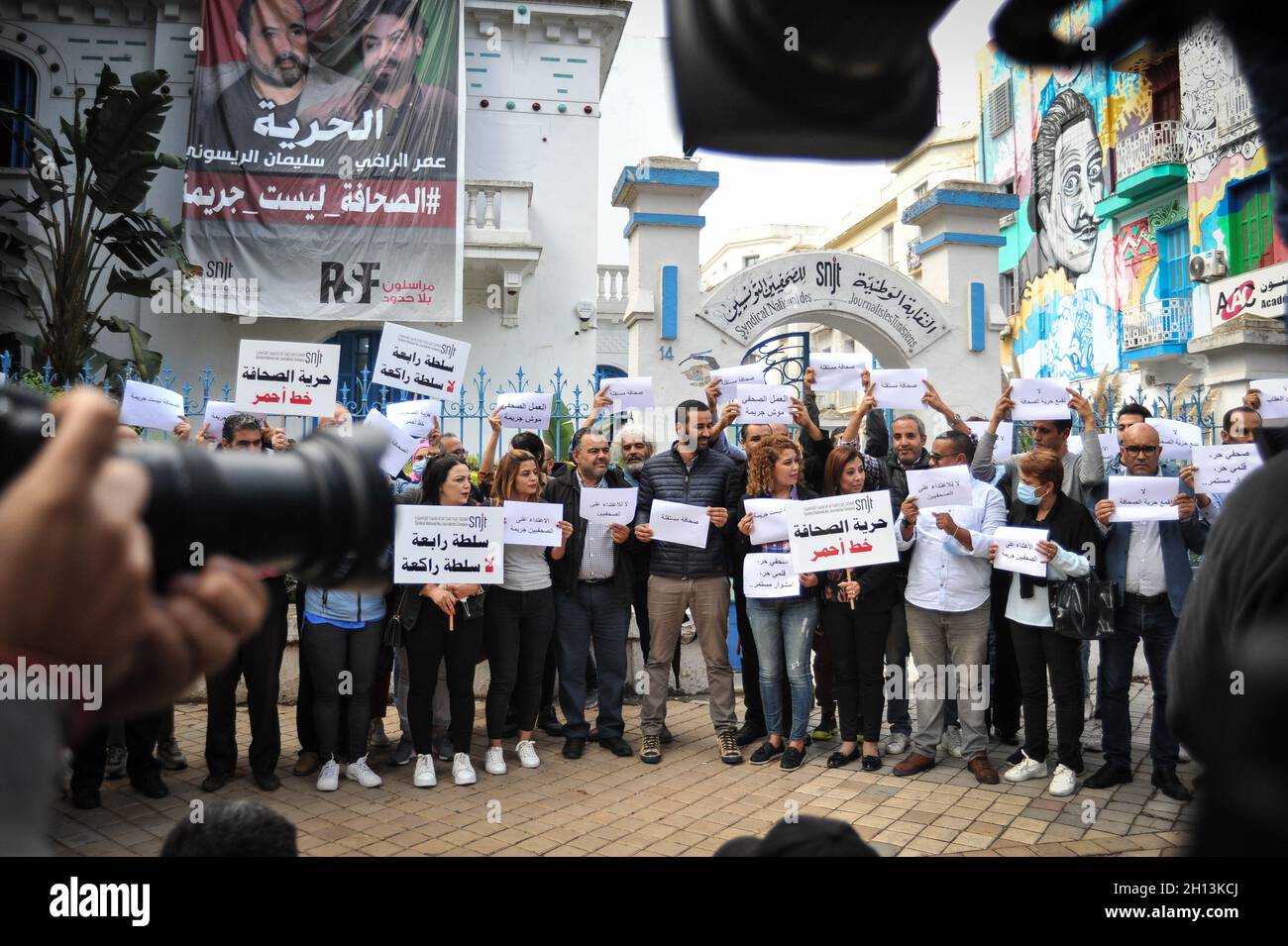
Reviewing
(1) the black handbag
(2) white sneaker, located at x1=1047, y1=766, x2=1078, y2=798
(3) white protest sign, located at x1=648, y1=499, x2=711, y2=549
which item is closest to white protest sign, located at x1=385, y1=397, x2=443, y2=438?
(3) white protest sign, located at x1=648, y1=499, x2=711, y2=549

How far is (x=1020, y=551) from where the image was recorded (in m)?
5.61

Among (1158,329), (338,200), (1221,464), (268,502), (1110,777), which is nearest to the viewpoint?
(268,502)

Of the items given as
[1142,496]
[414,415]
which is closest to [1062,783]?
[1142,496]

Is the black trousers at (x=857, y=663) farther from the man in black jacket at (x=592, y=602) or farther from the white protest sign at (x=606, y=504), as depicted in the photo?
the white protest sign at (x=606, y=504)

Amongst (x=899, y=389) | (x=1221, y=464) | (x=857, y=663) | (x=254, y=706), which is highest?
(x=899, y=389)

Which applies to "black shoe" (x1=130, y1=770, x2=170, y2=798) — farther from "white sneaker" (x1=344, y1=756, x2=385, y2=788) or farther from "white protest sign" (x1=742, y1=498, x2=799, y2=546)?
"white protest sign" (x1=742, y1=498, x2=799, y2=546)

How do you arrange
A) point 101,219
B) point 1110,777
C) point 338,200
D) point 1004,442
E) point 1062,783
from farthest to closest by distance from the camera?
point 338,200 < point 101,219 < point 1004,442 < point 1110,777 < point 1062,783

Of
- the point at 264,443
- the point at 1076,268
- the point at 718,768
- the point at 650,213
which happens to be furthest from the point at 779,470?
the point at 1076,268

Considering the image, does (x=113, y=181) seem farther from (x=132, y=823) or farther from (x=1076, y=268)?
(x=1076, y=268)

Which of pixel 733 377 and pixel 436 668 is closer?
pixel 436 668

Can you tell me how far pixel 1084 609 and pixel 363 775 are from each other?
14.1ft

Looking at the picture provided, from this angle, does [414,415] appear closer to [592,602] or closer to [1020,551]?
[592,602]

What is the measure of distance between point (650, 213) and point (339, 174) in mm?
5850

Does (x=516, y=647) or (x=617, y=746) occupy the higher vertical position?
(x=516, y=647)
